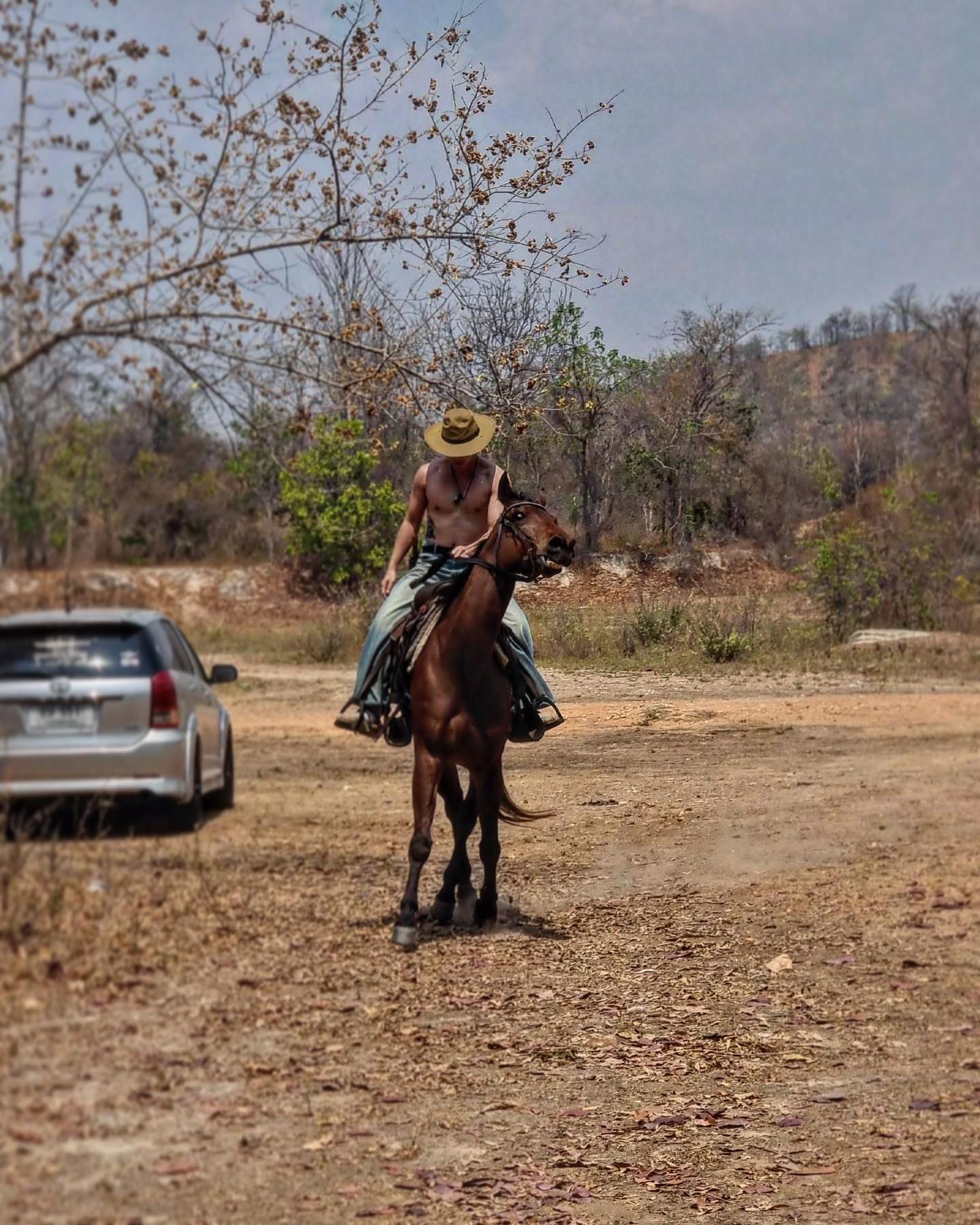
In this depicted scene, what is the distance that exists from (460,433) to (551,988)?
2585 millimetres

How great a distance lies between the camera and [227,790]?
3.82m

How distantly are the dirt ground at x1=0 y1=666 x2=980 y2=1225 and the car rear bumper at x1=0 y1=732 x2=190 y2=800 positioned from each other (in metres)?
0.12

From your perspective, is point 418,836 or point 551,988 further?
point 551,988

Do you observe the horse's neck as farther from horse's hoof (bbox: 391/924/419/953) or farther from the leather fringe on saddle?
horse's hoof (bbox: 391/924/419/953)

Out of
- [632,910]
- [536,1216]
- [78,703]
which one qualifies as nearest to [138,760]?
[78,703]

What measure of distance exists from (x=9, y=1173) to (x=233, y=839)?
4.02 ft

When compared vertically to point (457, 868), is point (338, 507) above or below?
above

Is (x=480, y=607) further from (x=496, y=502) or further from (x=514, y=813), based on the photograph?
(x=514, y=813)

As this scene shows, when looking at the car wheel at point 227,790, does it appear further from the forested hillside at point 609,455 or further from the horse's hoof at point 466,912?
the horse's hoof at point 466,912

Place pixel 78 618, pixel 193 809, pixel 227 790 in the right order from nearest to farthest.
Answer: pixel 78 618 → pixel 193 809 → pixel 227 790

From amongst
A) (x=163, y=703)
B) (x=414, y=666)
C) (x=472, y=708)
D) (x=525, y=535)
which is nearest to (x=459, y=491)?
(x=525, y=535)

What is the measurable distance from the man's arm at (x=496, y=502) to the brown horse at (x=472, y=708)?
0.07ft

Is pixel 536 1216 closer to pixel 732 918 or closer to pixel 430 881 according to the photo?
pixel 430 881

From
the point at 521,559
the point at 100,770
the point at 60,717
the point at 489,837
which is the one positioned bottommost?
the point at 489,837
